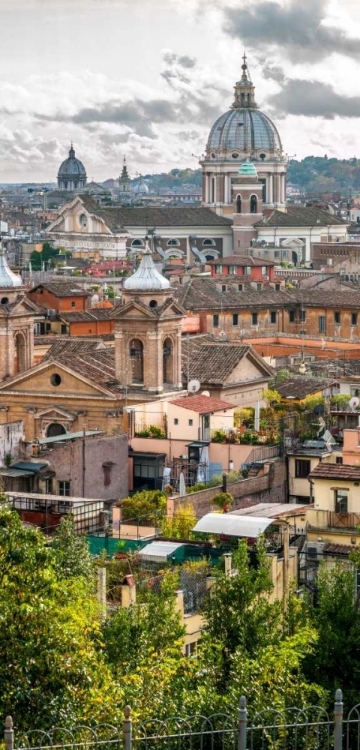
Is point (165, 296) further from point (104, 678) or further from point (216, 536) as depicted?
point (104, 678)

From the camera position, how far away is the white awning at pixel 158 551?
25734mm

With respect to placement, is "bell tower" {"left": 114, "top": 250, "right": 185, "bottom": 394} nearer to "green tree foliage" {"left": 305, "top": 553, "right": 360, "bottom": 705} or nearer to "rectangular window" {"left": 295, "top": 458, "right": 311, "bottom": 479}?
"rectangular window" {"left": 295, "top": 458, "right": 311, "bottom": 479}

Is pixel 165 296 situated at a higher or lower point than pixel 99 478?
higher

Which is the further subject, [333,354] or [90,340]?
[333,354]

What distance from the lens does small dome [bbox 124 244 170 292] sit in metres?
39.4

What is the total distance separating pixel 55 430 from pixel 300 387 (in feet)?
16.0

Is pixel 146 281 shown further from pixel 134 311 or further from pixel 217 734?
pixel 217 734

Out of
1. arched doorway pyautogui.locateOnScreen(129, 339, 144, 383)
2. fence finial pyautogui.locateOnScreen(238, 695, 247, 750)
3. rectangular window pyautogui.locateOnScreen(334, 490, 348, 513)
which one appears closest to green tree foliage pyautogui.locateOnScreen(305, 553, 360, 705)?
fence finial pyautogui.locateOnScreen(238, 695, 247, 750)

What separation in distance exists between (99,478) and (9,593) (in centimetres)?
1650

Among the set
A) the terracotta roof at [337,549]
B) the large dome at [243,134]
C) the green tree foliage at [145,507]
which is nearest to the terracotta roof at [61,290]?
the green tree foliage at [145,507]

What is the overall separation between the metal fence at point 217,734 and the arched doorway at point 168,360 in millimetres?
21435

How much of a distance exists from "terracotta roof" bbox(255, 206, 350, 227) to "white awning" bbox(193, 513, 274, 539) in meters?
83.5

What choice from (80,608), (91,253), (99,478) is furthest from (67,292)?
(91,253)

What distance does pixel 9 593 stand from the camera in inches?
712
